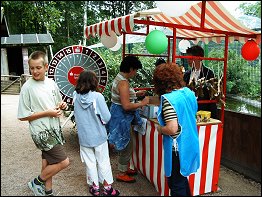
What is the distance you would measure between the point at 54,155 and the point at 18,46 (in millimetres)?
13746

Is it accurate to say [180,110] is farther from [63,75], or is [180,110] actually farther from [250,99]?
[63,75]

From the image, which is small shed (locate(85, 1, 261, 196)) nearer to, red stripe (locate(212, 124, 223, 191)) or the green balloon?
red stripe (locate(212, 124, 223, 191))

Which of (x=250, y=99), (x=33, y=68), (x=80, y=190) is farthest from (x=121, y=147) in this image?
(x=250, y=99)

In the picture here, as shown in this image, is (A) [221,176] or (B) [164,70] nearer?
(B) [164,70]

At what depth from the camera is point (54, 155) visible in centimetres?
246

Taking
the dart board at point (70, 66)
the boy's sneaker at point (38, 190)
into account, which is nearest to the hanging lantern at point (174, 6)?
the dart board at point (70, 66)

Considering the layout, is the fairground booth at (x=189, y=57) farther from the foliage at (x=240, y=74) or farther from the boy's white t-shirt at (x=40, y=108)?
the boy's white t-shirt at (x=40, y=108)

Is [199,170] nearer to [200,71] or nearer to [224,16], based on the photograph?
[200,71]

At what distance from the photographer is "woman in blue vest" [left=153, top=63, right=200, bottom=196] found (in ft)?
6.70

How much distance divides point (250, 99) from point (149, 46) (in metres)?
1.61

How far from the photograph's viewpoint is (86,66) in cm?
387

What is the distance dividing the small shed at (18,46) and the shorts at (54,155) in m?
9.65

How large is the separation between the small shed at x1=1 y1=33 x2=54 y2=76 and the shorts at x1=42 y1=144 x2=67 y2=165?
31.7 ft

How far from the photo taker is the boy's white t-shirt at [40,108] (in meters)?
2.28
